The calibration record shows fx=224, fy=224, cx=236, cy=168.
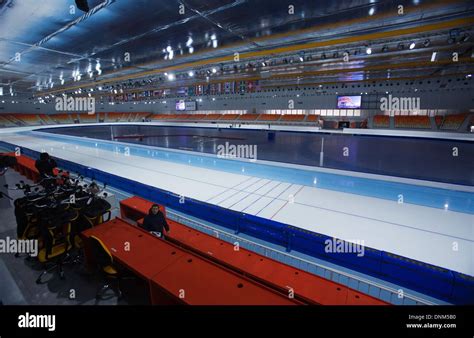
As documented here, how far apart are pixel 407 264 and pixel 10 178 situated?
1082 cm

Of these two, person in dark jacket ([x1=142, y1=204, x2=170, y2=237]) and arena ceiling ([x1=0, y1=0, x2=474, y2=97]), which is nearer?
person in dark jacket ([x1=142, y1=204, x2=170, y2=237])

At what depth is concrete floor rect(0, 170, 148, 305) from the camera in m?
2.54

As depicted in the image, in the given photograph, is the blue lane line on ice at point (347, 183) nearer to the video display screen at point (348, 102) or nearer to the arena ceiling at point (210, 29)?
Result: the arena ceiling at point (210, 29)

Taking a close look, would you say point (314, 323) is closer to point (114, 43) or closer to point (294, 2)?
point (294, 2)

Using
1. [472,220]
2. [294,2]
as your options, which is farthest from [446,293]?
[294,2]

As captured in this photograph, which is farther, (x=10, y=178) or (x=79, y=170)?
(x=79, y=170)

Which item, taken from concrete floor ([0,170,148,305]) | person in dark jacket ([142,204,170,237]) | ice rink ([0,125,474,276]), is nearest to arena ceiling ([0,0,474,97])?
ice rink ([0,125,474,276])

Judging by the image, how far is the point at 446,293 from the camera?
9.43ft

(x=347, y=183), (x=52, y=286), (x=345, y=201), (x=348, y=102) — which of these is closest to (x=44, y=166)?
(x=52, y=286)

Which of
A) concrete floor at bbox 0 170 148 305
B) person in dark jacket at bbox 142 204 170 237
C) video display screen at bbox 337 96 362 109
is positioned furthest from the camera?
video display screen at bbox 337 96 362 109

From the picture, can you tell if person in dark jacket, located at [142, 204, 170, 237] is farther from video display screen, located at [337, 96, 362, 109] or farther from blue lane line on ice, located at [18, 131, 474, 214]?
video display screen, located at [337, 96, 362, 109]

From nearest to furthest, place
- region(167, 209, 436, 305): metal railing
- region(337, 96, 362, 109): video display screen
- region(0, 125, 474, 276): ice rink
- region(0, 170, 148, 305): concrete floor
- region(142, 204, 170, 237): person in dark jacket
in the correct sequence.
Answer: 1. region(0, 170, 148, 305): concrete floor
2. region(167, 209, 436, 305): metal railing
3. region(142, 204, 170, 237): person in dark jacket
4. region(0, 125, 474, 276): ice rink
5. region(337, 96, 362, 109): video display screen

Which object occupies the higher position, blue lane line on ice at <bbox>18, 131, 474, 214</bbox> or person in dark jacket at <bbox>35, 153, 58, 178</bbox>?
person in dark jacket at <bbox>35, 153, 58, 178</bbox>

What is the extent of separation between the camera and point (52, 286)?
2.74 metres
